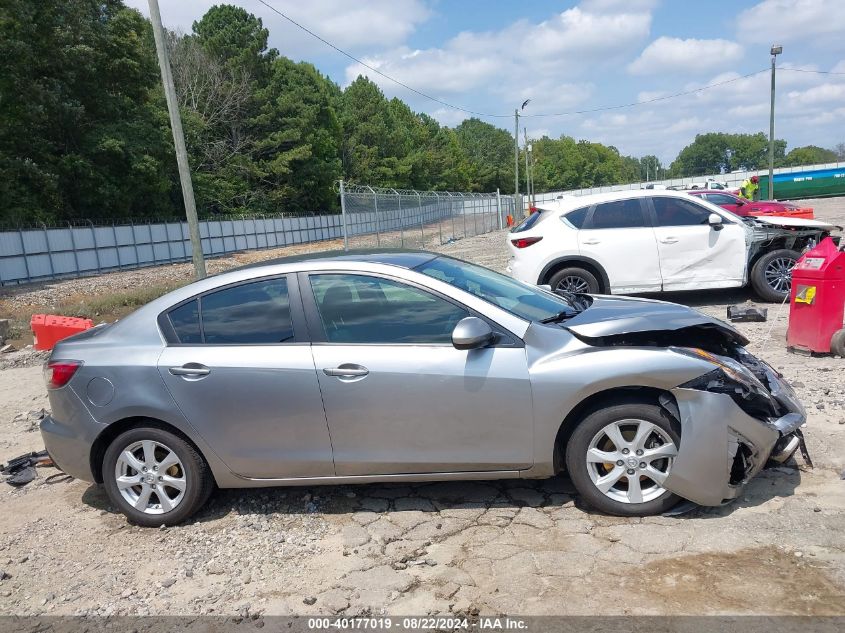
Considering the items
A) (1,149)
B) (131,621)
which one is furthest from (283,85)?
(131,621)

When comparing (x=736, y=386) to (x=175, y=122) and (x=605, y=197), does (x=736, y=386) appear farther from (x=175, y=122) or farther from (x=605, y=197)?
(x=175, y=122)

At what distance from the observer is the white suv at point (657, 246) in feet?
29.7

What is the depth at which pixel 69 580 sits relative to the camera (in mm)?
3715

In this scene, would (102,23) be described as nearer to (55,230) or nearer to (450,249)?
(55,230)

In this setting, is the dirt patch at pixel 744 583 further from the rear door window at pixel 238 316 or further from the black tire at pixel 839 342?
the black tire at pixel 839 342

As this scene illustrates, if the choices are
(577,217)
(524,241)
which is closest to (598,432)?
(524,241)

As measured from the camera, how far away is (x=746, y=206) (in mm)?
16734

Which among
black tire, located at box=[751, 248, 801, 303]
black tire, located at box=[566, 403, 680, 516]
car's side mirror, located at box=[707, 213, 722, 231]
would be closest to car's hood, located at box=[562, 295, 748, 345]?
black tire, located at box=[566, 403, 680, 516]

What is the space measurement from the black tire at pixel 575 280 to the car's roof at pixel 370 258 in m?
5.09

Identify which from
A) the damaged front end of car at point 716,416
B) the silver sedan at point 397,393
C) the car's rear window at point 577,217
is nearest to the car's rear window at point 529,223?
the car's rear window at point 577,217

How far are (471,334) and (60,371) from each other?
2.67 meters

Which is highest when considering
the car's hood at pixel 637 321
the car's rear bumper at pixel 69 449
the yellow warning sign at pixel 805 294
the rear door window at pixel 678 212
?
the rear door window at pixel 678 212

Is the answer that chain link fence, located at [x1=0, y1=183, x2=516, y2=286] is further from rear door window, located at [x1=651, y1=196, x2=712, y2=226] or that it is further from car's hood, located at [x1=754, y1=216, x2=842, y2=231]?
car's hood, located at [x1=754, y1=216, x2=842, y2=231]

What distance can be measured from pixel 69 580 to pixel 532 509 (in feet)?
8.80
